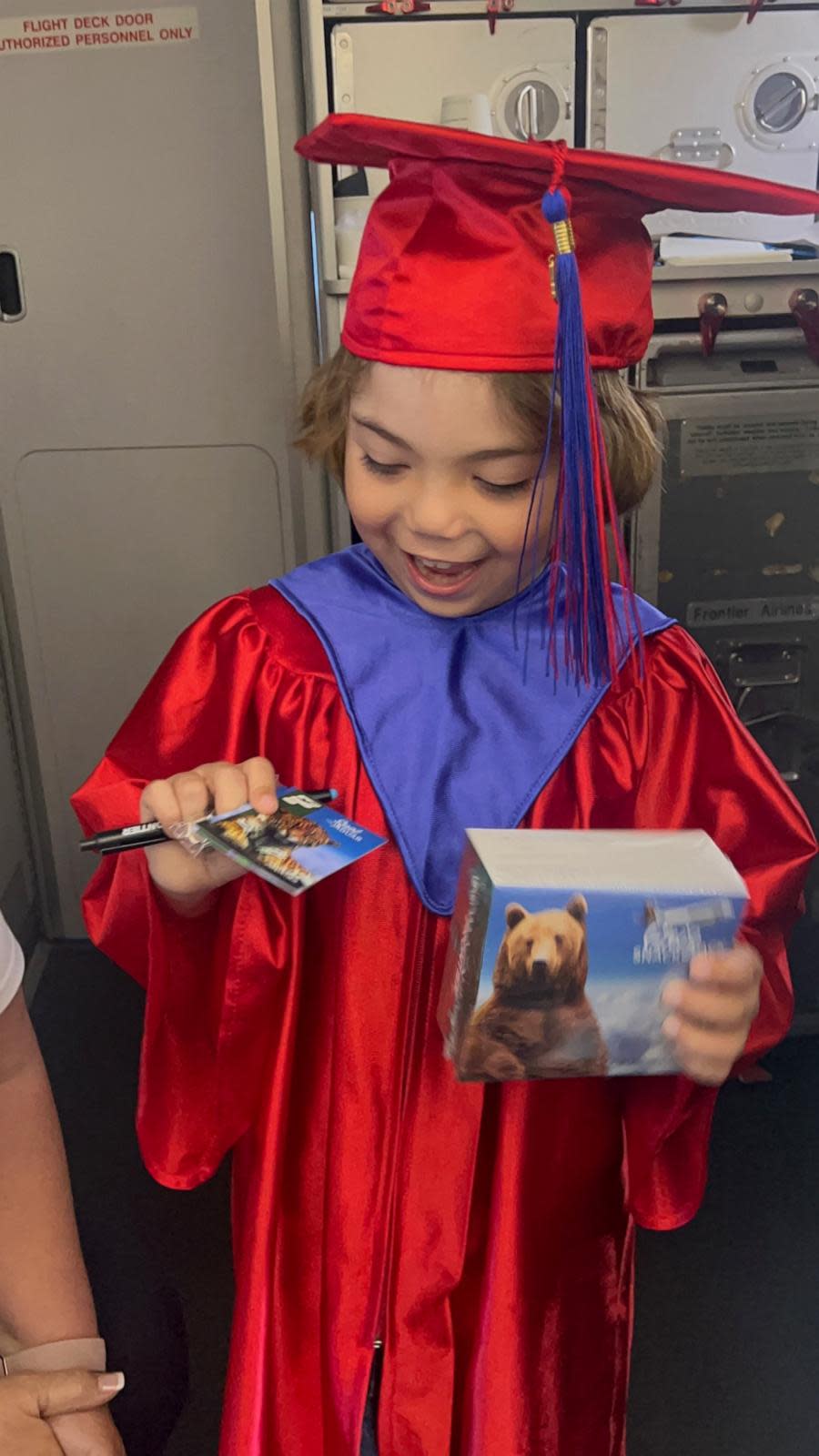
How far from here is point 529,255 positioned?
2.71 feet

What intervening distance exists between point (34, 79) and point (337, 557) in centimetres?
159

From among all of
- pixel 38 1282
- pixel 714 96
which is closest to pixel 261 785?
pixel 38 1282

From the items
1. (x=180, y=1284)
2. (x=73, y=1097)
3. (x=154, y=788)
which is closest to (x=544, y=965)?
(x=154, y=788)

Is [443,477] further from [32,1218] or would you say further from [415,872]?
[32,1218]

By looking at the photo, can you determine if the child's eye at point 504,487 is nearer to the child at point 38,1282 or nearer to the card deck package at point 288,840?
the card deck package at point 288,840

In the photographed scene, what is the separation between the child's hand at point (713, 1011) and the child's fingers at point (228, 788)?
322mm

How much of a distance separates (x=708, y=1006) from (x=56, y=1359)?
61cm

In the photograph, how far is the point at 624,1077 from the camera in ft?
3.34

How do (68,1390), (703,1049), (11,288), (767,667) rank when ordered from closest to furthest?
(703,1049) < (68,1390) < (767,667) < (11,288)

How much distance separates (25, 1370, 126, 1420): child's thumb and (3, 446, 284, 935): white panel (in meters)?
1.69

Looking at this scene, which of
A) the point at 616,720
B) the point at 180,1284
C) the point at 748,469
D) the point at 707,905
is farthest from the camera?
the point at 748,469

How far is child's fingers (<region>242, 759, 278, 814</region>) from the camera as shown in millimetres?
824

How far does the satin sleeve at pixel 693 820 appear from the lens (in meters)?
0.98

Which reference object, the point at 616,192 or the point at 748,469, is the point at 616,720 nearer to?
the point at 616,192
